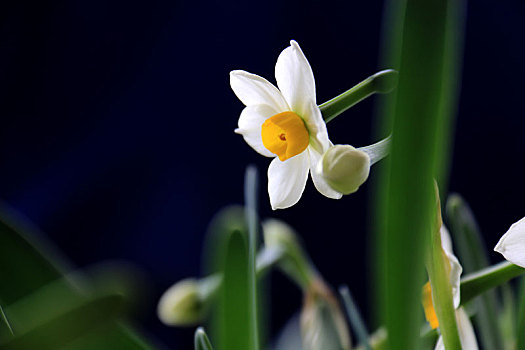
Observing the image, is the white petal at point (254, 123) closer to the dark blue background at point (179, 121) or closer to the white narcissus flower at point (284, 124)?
the white narcissus flower at point (284, 124)

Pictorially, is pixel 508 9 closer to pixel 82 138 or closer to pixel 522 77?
Answer: pixel 522 77

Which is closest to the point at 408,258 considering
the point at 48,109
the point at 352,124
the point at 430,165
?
the point at 430,165

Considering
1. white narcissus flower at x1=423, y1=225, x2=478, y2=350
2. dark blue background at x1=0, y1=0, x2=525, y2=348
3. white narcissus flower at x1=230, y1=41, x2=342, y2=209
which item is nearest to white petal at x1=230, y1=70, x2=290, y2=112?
white narcissus flower at x1=230, y1=41, x2=342, y2=209

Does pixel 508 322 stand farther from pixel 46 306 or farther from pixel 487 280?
pixel 46 306

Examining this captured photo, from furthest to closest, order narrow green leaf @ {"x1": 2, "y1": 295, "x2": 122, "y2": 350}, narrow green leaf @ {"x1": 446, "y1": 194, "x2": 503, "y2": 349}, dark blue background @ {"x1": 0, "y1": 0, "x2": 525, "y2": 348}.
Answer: dark blue background @ {"x1": 0, "y1": 0, "x2": 525, "y2": 348}
narrow green leaf @ {"x1": 446, "y1": 194, "x2": 503, "y2": 349}
narrow green leaf @ {"x1": 2, "y1": 295, "x2": 122, "y2": 350}

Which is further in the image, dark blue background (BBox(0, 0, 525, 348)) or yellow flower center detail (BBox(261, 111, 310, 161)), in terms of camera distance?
dark blue background (BBox(0, 0, 525, 348))

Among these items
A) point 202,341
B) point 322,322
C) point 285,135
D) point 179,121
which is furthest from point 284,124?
point 179,121

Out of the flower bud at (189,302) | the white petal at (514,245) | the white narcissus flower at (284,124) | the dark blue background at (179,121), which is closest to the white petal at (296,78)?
the white narcissus flower at (284,124)

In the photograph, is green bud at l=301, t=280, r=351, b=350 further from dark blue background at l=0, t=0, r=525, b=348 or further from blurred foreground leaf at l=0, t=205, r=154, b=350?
dark blue background at l=0, t=0, r=525, b=348
